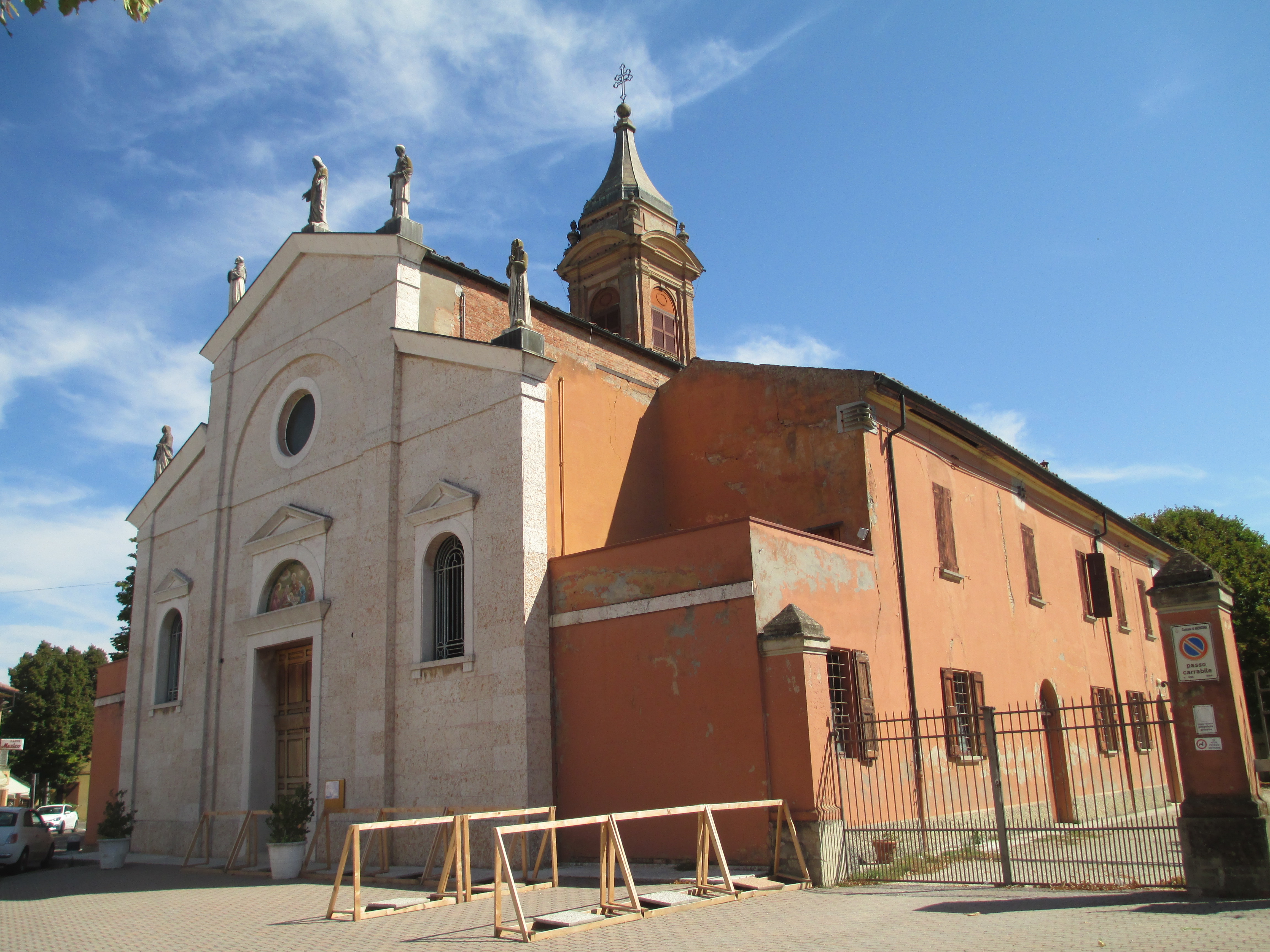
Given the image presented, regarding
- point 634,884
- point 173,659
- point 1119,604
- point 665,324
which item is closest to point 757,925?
point 634,884

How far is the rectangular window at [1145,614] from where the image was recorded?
25.2 meters

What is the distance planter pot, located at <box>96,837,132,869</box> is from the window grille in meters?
4.33

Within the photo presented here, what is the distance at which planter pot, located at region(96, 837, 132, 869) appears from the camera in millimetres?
16531

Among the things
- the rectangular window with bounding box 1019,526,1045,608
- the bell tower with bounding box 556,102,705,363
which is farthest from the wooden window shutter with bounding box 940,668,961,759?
the bell tower with bounding box 556,102,705,363

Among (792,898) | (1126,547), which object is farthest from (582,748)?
(1126,547)

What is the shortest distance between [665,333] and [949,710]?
13.9 meters

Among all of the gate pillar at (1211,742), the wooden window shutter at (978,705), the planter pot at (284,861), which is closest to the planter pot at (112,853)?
the planter pot at (284,861)

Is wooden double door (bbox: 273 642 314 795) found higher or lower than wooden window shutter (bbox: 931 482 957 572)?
lower

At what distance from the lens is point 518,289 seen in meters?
15.4

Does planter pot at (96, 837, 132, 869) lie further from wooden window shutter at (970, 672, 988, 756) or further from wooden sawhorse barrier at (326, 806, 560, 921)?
wooden window shutter at (970, 672, 988, 756)

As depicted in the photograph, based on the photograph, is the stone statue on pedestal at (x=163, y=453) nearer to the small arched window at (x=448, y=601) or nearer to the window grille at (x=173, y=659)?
the window grille at (x=173, y=659)

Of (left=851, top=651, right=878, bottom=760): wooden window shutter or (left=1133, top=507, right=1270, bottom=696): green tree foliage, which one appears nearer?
(left=851, top=651, right=878, bottom=760): wooden window shutter

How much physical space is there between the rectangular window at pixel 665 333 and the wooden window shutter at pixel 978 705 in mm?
12565

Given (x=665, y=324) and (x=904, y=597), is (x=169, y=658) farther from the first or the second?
(x=904, y=597)
